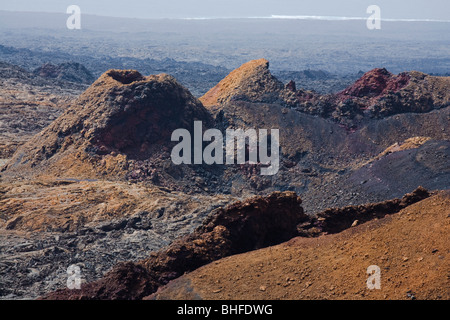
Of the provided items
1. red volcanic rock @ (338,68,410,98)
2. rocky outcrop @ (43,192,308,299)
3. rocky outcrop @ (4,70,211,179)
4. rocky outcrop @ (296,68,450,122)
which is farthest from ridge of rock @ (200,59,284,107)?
rocky outcrop @ (43,192,308,299)

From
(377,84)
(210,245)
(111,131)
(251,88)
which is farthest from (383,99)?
(210,245)

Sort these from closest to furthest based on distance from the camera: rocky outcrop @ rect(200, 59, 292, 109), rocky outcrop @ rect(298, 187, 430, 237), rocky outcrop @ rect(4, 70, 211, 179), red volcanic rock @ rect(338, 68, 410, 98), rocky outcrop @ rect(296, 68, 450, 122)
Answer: rocky outcrop @ rect(298, 187, 430, 237) < rocky outcrop @ rect(4, 70, 211, 179) < rocky outcrop @ rect(296, 68, 450, 122) < rocky outcrop @ rect(200, 59, 292, 109) < red volcanic rock @ rect(338, 68, 410, 98)

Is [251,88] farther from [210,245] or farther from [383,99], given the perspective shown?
[210,245]

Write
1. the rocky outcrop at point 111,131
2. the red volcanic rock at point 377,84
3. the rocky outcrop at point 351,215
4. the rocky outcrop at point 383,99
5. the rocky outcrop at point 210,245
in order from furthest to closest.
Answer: the red volcanic rock at point 377,84 → the rocky outcrop at point 383,99 → the rocky outcrop at point 111,131 → the rocky outcrop at point 351,215 → the rocky outcrop at point 210,245

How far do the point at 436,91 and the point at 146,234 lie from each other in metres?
16.8

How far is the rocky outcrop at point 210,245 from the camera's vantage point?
1149cm

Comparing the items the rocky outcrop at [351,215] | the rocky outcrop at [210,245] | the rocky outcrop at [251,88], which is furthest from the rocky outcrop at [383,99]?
the rocky outcrop at [210,245]

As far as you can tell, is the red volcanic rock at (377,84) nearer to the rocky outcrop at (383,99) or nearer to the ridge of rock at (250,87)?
the rocky outcrop at (383,99)

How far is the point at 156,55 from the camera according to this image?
12331 cm

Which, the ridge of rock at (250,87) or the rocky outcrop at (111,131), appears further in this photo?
the ridge of rock at (250,87)

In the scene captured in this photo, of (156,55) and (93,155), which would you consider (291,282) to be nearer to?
(93,155)

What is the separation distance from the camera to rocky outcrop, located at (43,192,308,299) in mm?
11489

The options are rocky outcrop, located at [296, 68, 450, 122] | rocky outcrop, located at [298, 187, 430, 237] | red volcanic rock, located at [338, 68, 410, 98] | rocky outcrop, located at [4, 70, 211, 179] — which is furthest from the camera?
red volcanic rock, located at [338, 68, 410, 98]

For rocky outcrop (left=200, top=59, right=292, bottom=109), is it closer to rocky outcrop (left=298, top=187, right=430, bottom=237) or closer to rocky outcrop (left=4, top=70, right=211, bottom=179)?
rocky outcrop (left=4, top=70, right=211, bottom=179)
